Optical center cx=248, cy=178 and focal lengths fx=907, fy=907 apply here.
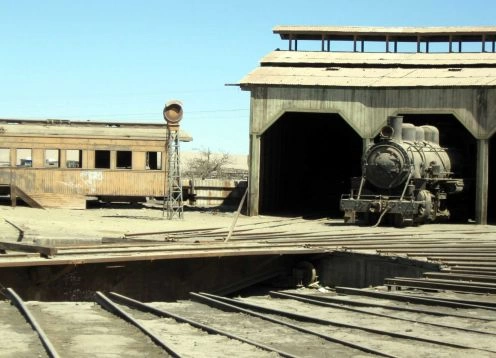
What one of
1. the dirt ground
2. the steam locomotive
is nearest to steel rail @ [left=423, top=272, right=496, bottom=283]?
the dirt ground

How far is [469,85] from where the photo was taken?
104 ft

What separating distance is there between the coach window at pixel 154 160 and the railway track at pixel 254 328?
74.7ft

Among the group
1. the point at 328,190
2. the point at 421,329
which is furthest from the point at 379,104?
the point at 421,329

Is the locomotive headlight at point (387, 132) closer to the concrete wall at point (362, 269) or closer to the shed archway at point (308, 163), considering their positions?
the shed archway at point (308, 163)

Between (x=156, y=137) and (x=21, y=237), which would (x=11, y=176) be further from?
(x=21, y=237)

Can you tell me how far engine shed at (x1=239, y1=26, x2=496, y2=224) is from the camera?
32.2 meters

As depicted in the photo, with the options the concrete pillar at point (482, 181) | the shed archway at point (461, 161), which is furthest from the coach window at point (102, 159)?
the concrete pillar at point (482, 181)

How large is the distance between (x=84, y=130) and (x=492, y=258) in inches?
907

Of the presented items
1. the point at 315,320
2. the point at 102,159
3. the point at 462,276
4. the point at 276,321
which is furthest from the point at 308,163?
the point at 276,321

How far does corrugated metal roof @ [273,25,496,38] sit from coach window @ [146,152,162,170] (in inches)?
311

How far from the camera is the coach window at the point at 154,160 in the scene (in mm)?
38688

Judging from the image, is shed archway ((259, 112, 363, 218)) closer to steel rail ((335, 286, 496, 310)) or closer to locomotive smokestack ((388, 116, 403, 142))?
locomotive smokestack ((388, 116, 403, 142))

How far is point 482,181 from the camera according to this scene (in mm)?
31516

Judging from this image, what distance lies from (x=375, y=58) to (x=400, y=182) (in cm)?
1083
